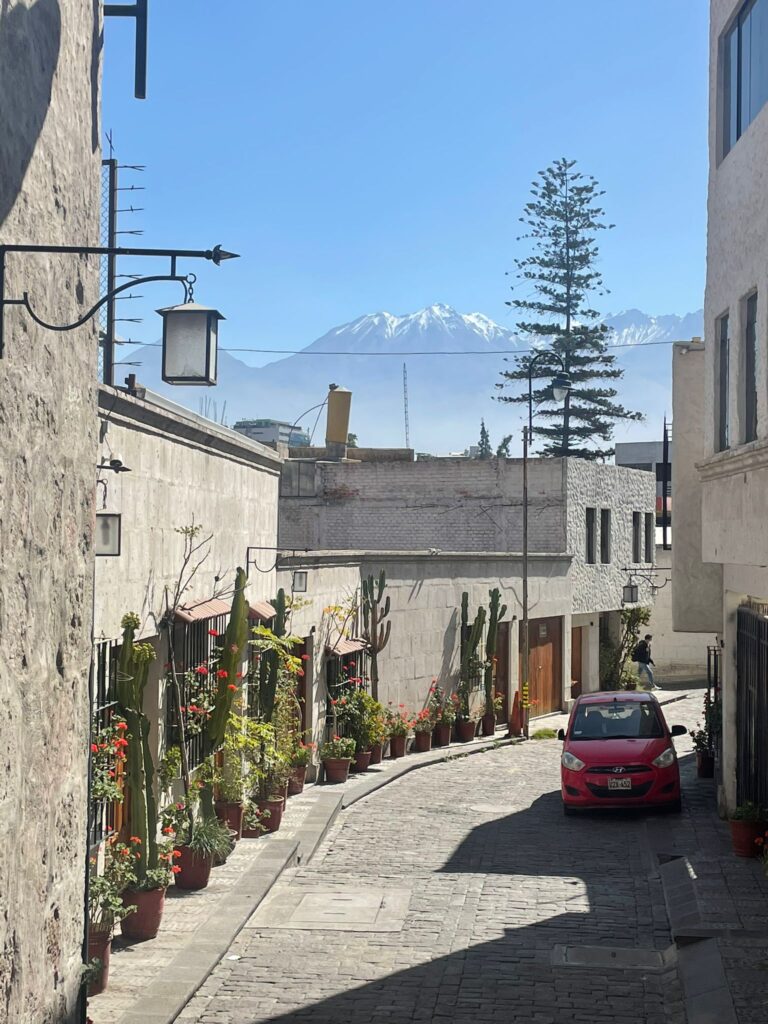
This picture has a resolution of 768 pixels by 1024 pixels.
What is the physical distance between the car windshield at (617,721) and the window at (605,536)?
18380mm

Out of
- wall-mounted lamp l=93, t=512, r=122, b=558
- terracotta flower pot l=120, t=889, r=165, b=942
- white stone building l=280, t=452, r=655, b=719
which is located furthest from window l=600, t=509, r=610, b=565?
wall-mounted lamp l=93, t=512, r=122, b=558

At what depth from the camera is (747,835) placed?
14430 mm

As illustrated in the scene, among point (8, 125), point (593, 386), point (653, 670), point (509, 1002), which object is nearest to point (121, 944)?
point (509, 1002)

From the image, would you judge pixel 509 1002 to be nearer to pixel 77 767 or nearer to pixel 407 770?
pixel 77 767

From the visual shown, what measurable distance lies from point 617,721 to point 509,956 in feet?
27.4

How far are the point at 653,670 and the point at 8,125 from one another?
36782 mm

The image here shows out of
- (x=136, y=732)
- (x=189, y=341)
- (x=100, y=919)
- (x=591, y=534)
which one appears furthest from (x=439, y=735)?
(x=189, y=341)

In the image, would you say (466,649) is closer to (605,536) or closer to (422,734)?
(422,734)

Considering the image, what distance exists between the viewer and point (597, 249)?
5656 cm

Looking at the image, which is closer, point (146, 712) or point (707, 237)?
point (146, 712)

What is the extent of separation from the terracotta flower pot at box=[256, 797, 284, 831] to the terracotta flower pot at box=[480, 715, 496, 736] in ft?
40.4

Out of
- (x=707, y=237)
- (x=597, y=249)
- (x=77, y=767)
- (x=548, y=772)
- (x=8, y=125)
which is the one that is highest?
(x=597, y=249)

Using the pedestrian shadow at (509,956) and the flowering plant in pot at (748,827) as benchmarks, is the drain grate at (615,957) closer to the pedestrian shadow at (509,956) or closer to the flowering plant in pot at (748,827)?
the pedestrian shadow at (509,956)

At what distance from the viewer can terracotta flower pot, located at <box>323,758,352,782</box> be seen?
1973 centimetres
